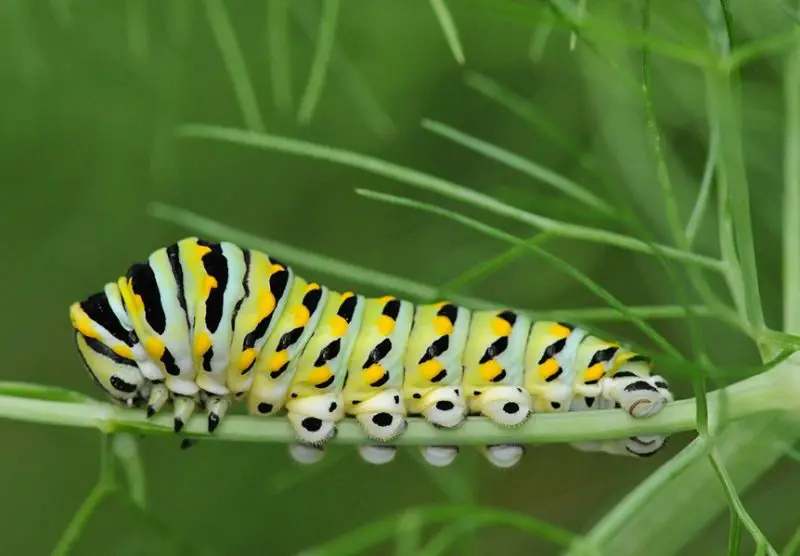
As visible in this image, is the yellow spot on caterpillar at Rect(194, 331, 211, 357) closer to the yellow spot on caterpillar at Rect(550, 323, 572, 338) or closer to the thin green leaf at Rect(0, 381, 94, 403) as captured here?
the thin green leaf at Rect(0, 381, 94, 403)

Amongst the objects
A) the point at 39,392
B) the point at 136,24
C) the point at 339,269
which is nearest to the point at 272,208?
the point at 136,24

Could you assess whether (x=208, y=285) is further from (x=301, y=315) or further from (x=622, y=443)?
(x=622, y=443)

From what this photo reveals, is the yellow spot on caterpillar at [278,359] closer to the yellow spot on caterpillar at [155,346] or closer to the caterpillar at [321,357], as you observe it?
the caterpillar at [321,357]

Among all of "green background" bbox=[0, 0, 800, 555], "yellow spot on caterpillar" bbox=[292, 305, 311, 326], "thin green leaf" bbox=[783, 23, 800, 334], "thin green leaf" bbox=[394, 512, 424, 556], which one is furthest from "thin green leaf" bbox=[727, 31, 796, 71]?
"green background" bbox=[0, 0, 800, 555]

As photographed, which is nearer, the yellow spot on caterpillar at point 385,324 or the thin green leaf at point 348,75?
the yellow spot on caterpillar at point 385,324

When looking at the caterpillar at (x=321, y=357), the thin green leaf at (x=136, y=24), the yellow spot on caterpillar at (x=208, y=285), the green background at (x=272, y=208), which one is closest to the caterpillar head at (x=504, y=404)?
the caterpillar at (x=321, y=357)

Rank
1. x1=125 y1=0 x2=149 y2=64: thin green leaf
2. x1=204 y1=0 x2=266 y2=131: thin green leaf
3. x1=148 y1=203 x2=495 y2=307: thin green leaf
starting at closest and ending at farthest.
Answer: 1. x1=148 y1=203 x2=495 y2=307: thin green leaf
2. x1=204 y1=0 x2=266 y2=131: thin green leaf
3. x1=125 y1=0 x2=149 y2=64: thin green leaf

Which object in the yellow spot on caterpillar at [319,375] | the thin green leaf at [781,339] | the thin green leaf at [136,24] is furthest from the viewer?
the thin green leaf at [136,24]

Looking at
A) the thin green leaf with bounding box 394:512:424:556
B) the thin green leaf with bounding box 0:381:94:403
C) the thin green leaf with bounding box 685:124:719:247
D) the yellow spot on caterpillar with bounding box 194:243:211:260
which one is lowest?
the thin green leaf with bounding box 394:512:424:556
